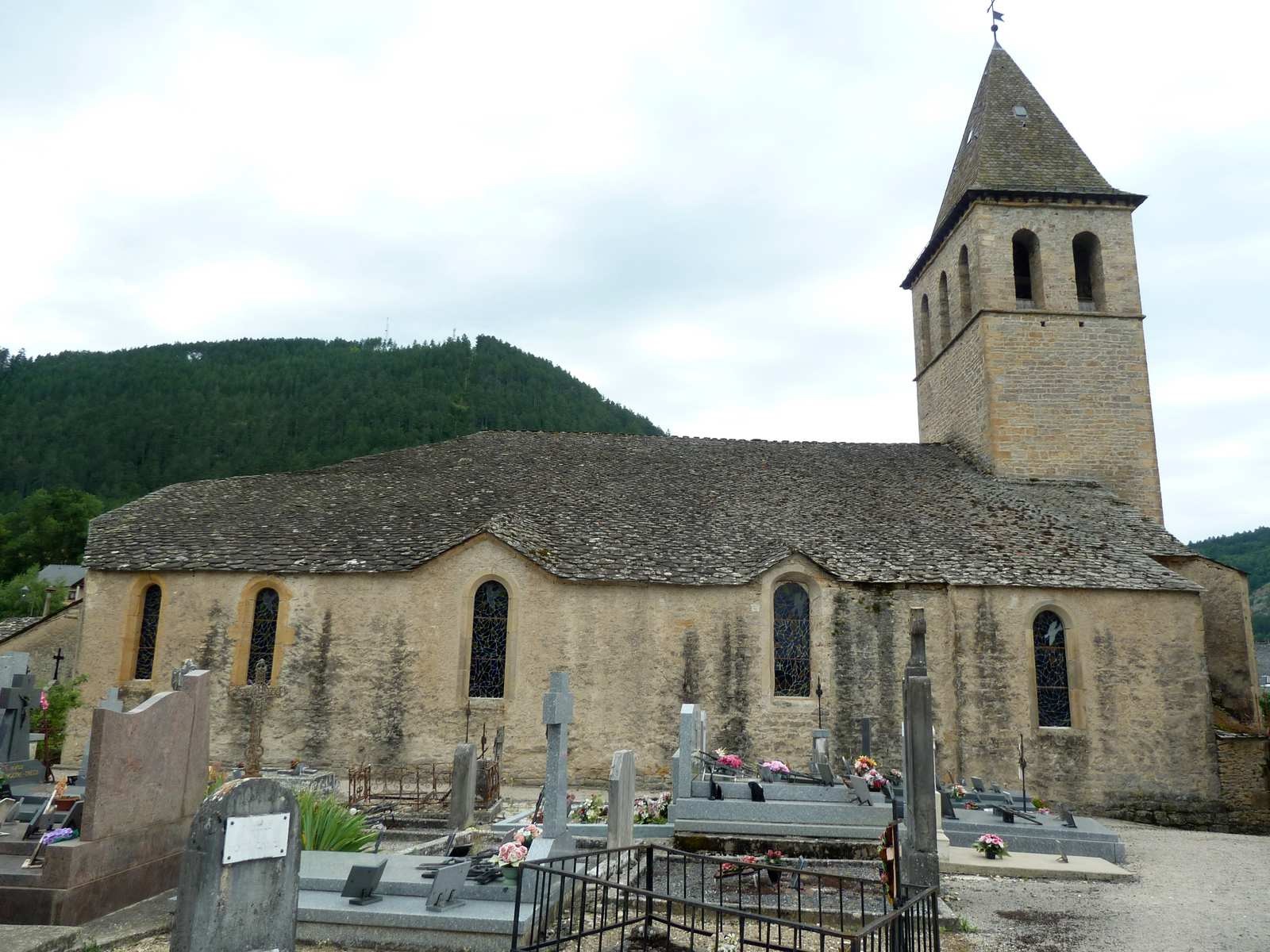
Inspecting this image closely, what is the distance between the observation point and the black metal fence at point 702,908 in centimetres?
577

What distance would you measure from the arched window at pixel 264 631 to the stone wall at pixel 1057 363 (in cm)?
Answer: 1755

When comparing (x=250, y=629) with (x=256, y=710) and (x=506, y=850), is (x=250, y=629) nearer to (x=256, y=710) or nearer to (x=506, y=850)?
(x=256, y=710)

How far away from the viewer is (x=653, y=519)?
18.7 metres

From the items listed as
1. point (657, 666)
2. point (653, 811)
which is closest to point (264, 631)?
point (657, 666)

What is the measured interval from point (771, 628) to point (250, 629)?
35.2 feet

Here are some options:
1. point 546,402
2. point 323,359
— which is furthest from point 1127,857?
point 323,359

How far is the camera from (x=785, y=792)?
1104 centimetres

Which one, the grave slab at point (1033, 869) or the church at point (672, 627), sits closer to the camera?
the grave slab at point (1033, 869)

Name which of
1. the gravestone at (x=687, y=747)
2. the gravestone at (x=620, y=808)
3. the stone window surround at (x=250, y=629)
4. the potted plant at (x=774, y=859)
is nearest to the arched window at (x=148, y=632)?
the stone window surround at (x=250, y=629)

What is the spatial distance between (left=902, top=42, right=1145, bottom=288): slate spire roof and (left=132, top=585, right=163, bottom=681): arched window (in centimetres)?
2248

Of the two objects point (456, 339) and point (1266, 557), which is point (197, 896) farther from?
point (1266, 557)

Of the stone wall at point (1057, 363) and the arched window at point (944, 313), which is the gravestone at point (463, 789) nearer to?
the stone wall at point (1057, 363)

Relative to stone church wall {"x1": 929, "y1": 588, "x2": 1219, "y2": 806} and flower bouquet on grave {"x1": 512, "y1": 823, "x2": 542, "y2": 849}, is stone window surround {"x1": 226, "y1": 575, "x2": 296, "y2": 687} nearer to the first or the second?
flower bouquet on grave {"x1": 512, "y1": 823, "x2": 542, "y2": 849}

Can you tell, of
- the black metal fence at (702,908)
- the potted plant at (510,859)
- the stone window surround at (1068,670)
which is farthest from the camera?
the stone window surround at (1068,670)
